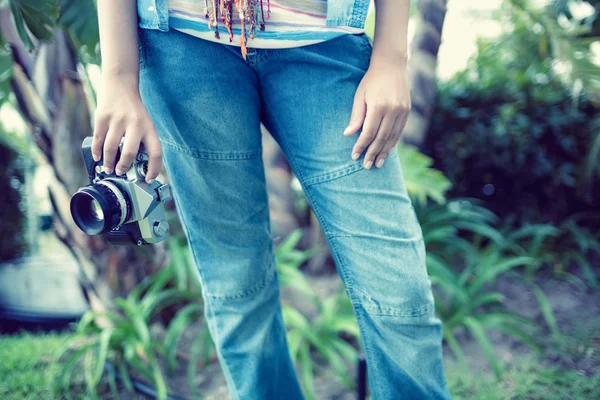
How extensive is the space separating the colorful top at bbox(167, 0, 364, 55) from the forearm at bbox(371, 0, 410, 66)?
0.27 ft

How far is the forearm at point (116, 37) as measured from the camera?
70 cm

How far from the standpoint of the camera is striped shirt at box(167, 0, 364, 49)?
72 centimetres

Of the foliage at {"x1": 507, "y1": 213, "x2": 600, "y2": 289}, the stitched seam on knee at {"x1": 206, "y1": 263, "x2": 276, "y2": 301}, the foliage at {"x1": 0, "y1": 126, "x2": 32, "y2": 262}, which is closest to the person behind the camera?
the stitched seam on knee at {"x1": 206, "y1": 263, "x2": 276, "y2": 301}

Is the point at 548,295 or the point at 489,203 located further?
the point at 489,203

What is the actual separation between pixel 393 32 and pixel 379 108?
0.14m

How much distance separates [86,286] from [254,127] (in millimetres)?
1296

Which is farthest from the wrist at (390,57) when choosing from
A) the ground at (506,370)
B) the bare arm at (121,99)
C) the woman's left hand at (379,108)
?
the ground at (506,370)

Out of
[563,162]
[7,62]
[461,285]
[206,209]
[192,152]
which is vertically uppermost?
[7,62]

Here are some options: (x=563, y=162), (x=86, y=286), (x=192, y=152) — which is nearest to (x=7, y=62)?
(x=86, y=286)

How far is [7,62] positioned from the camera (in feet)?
4.57

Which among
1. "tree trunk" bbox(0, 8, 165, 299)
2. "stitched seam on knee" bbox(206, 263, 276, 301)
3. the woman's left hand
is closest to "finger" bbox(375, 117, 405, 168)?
the woman's left hand

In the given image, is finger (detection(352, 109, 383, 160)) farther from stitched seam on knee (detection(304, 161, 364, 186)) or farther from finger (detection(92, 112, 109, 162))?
finger (detection(92, 112, 109, 162))

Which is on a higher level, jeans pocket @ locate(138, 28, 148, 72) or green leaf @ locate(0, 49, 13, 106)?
jeans pocket @ locate(138, 28, 148, 72)

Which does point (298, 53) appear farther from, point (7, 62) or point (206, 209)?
point (7, 62)
